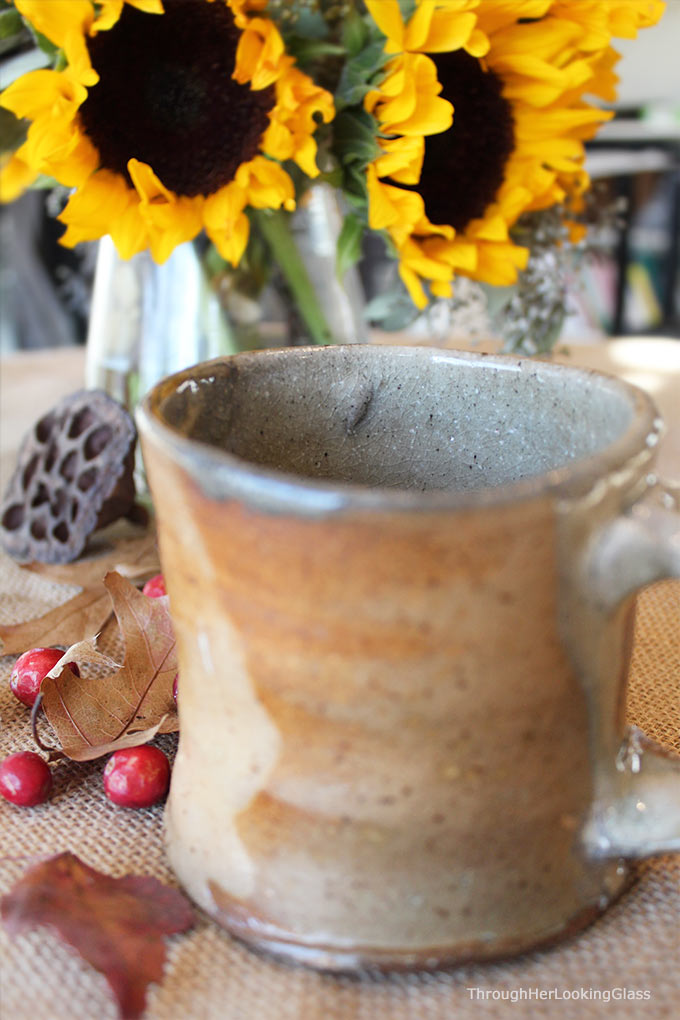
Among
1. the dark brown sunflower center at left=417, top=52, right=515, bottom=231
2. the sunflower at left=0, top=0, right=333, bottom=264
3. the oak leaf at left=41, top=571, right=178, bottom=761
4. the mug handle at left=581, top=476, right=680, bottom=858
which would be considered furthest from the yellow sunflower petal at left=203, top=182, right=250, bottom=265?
the mug handle at left=581, top=476, right=680, bottom=858

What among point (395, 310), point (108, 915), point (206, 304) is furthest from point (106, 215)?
point (108, 915)

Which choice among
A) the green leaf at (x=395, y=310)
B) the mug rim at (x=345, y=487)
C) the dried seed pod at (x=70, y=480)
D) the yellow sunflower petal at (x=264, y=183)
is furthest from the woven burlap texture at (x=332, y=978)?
the green leaf at (x=395, y=310)

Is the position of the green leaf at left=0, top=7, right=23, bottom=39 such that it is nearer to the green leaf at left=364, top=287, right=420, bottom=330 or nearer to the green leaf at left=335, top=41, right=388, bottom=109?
the green leaf at left=335, top=41, right=388, bottom=109

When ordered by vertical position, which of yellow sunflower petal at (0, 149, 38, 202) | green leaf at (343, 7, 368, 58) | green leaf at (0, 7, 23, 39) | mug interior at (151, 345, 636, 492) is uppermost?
green leaf at (0, 7, 23, 39)

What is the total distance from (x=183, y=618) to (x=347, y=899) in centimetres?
9

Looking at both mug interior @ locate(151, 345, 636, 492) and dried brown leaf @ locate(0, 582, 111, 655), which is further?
dried brown leaf @ locate(0, 582, 111, 655)

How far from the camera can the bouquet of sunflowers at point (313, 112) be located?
49cm

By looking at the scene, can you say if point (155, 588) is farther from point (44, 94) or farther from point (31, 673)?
point (44, 94)

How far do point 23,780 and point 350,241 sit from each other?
1.27 feet

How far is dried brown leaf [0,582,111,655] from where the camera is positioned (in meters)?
0.46

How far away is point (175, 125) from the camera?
518mm

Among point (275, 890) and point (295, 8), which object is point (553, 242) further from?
point (275, 890)

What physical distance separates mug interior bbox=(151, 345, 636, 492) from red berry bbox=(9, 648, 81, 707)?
129 millimetres

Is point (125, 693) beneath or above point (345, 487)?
beneath
